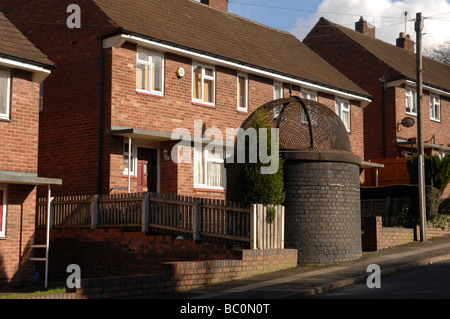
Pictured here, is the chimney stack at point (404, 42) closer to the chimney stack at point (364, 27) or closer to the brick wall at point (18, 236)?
the chimney stack at point (364, 27)

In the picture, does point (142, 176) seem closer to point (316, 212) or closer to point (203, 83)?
point (203, 83)

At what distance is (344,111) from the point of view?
29.0 metres

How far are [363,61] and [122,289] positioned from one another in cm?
2548

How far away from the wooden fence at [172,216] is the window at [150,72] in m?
4.29

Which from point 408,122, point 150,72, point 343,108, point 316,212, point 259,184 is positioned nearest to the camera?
point 259,184

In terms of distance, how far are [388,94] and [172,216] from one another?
1954cm

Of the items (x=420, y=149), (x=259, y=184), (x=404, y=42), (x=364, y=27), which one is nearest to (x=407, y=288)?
(x=259, y=184)

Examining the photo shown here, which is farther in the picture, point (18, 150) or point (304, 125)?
point (18, 150)

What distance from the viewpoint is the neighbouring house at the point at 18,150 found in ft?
54.3

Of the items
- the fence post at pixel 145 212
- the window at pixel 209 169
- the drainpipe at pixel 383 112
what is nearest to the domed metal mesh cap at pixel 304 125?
the fence post at pixel 145 212

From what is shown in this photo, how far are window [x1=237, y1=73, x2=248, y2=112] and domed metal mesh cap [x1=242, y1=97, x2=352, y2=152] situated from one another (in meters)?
6.94

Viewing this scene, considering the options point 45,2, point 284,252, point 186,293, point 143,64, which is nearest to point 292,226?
point 284,252

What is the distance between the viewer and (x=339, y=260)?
1565 cm

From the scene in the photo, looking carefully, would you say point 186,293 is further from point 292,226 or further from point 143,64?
point 143,64
